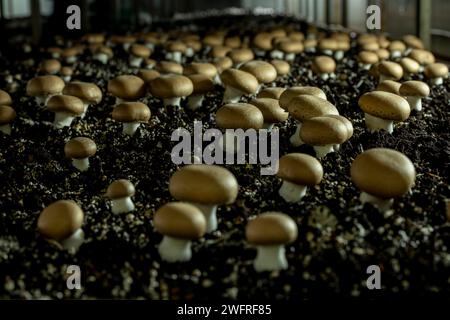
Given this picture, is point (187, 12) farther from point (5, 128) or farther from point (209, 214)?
point (209, 214)

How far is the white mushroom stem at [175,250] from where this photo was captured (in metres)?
3.09

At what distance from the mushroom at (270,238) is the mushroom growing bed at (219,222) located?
2.1 inches

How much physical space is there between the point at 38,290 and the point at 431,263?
7.03 ft

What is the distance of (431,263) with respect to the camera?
2.98 meters

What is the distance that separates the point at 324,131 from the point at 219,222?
0.97m

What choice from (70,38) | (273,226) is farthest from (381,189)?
(70,38)

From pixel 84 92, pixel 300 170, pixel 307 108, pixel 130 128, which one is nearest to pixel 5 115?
pixel 84 92

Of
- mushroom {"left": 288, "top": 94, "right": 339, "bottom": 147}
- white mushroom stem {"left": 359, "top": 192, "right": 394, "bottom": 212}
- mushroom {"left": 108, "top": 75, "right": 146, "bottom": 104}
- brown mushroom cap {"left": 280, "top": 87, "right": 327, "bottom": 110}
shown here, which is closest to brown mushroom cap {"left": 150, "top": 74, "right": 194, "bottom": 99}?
mushroom {"left": 108, "top": 75, "right": 146, "bottom": 104}

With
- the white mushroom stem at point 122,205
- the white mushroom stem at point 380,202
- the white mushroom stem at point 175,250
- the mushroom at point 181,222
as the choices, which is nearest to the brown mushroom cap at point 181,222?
the mushroom at point 181,222

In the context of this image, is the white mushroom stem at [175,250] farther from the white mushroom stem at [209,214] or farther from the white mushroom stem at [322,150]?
the white mushroom stem at [322,150]

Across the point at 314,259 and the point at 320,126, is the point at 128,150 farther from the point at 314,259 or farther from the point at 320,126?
the point at 314,259

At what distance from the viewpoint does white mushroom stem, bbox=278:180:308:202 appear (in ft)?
11.7

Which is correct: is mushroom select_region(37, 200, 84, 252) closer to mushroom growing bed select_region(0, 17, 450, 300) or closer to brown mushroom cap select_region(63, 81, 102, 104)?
mushroom growing bed select_region(0, 17, 450, 300)

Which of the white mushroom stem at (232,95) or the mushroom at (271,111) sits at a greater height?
the mushroom at (271,111)
